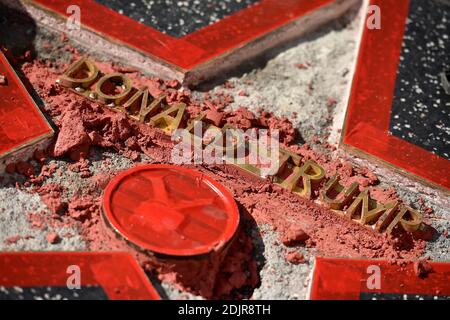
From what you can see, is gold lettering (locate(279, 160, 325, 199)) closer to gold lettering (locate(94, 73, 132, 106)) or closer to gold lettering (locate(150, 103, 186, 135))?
gold lettering (locate(150, 103, 186, 135))

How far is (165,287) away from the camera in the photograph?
3834 millimetres

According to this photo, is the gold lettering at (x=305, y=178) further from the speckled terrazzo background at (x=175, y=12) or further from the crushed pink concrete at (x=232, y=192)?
the speckled terrazzo background at (x=175, y=12)

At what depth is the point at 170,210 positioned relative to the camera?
3988mm

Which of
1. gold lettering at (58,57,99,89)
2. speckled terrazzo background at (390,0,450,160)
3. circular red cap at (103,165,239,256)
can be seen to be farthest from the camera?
speckled terrazzo background at (390,0,450,160)

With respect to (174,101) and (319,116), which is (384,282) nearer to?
(319,116)

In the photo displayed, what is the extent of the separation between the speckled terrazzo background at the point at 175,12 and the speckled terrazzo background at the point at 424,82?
124cm

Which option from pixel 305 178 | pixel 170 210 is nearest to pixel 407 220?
pixel 305 178

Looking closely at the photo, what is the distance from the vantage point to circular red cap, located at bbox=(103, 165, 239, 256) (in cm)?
387

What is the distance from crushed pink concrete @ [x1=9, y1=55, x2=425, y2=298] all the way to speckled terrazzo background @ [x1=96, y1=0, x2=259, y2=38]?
1.98 ft

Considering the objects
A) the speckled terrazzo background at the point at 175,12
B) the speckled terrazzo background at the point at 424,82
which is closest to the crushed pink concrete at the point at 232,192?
the speckled terrazzo background at the point at 424,82

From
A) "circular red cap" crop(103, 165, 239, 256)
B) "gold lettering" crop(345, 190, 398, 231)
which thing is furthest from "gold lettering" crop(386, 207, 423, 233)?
"circular red cap" crop(103, 165, 239, 256)

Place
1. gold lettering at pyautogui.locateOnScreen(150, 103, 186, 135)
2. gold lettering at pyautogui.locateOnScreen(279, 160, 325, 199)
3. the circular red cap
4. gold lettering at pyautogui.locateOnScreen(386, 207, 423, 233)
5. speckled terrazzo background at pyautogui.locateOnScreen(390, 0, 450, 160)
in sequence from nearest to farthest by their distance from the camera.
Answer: the circular red cap → gold lettering at pyautogui.locateOnScreen(386, 207, 423, 233) → gold lettering at pyautogui.locateOnScreen(279, 160, 325, 199) → gold lettering at pyautogui.locateOnScreen(150, 103, 186, 135) → speckled terrazzo background at pyautogui.locateOnScreen(390, 0, 450, 160)

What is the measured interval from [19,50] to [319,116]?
1.96 metres
